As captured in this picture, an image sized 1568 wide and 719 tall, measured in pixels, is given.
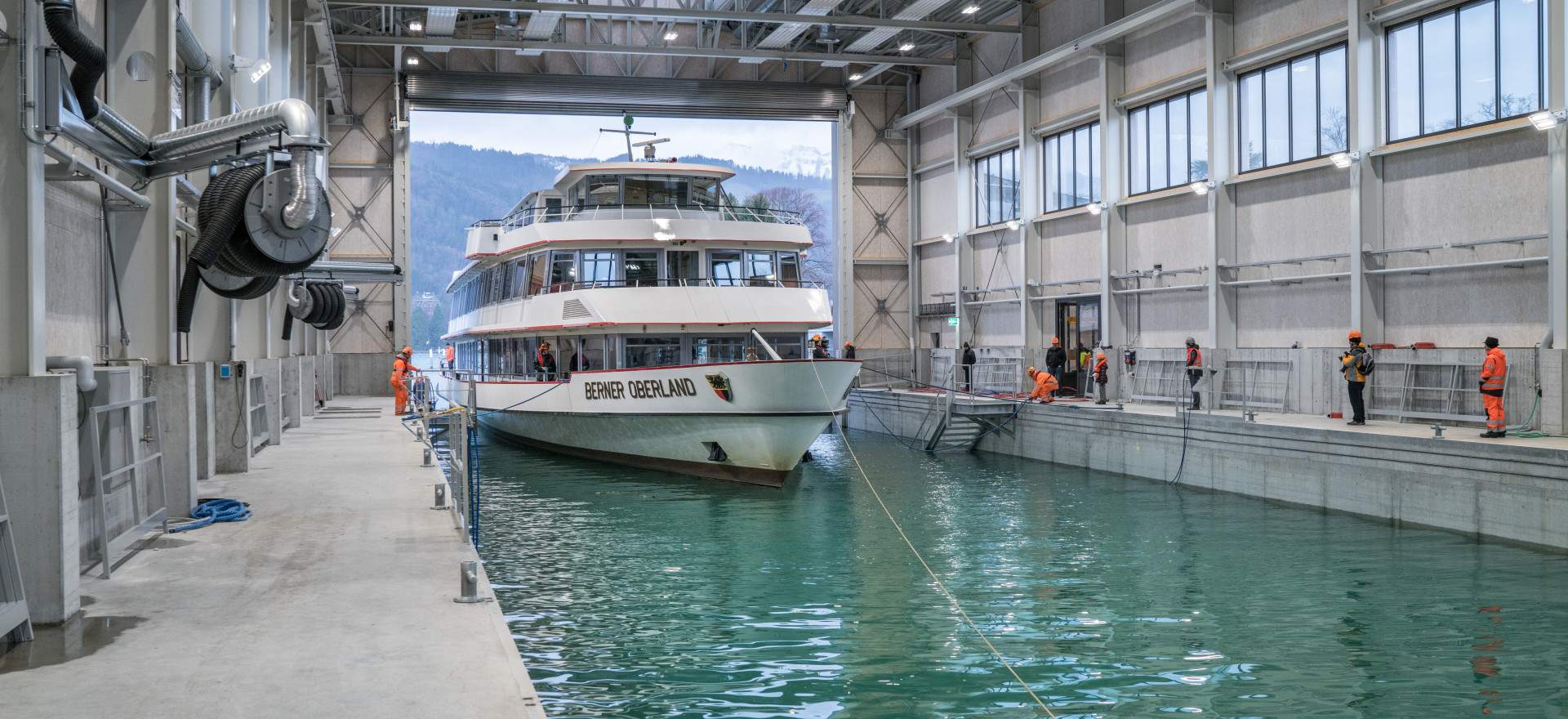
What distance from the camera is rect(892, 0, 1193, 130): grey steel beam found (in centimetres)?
2247

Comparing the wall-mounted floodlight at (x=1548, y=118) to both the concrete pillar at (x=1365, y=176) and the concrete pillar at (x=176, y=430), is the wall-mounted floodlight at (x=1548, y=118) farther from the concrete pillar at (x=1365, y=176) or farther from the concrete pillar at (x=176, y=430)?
the concrete pillar at (x=176, y=430)

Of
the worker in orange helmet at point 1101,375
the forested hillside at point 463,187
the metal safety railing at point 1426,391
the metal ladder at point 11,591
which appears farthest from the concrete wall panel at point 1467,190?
the forested hillside at point 463,187

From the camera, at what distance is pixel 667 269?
64.7ft

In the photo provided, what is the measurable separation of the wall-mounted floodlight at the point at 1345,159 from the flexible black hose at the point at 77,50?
58.5ft

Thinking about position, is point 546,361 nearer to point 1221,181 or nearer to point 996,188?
point 1221,181

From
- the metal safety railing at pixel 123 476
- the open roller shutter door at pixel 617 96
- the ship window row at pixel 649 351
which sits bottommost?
the metal safety railing at pixel 123 476

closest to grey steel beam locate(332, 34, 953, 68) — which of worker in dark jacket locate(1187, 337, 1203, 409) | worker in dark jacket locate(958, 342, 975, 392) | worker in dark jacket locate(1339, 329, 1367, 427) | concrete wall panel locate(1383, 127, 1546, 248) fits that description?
worker in dark jacket locate(958, 342, 975, 392)

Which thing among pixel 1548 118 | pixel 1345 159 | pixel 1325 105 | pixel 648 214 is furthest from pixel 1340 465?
pixel 648 214

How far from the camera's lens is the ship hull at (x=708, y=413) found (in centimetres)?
1675

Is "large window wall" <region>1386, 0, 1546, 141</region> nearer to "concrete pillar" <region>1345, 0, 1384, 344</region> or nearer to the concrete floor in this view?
"concrete pillar" <region>1345, 0, 1384, 344</region>

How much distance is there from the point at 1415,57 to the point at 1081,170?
9821 millimetres

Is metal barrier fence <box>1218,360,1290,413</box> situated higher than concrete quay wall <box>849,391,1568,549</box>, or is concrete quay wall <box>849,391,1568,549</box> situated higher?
metal barrier fence <box>1218,360,1290,413</box>

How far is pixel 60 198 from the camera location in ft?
27.9

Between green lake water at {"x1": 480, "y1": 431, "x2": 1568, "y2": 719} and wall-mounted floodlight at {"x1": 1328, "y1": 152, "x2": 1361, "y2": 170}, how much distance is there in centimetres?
626
